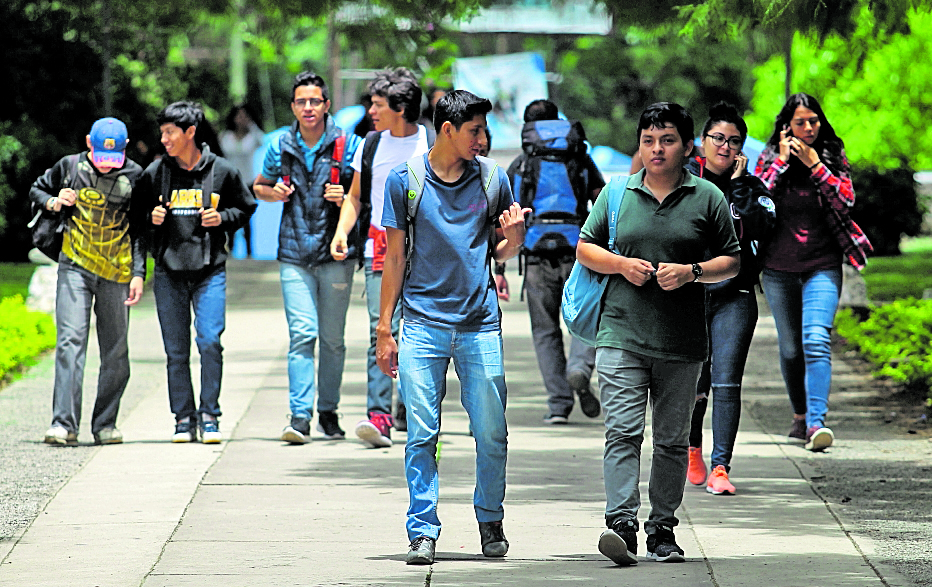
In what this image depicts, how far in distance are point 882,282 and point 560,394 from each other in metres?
10.0

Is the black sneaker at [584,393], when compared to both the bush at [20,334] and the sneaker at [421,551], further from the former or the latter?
the bush at [20,334]

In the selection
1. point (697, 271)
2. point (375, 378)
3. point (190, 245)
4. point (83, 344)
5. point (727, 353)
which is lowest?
point (375, 378)

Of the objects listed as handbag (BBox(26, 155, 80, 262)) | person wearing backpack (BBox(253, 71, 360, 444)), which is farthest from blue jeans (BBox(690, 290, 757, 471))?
handbag (BBox(26, 155, 80, 262))

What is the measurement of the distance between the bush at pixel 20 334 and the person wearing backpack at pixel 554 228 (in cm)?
415

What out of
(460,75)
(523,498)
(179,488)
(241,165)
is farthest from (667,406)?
(460,75)

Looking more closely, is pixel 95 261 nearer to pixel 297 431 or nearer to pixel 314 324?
pixel 314 324

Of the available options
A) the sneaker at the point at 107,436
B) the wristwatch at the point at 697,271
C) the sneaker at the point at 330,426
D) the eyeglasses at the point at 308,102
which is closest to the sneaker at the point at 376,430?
the sneaker at the point at 330,426

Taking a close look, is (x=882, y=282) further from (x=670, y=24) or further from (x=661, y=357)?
(x=661, y=357)

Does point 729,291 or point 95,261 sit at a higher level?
point 729,291

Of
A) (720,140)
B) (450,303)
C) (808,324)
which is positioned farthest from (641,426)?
(808,324)

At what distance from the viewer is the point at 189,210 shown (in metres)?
8.80

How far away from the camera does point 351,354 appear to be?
1304 centimetres

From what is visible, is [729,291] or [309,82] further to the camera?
[309,82]

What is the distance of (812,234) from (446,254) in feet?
10.5
